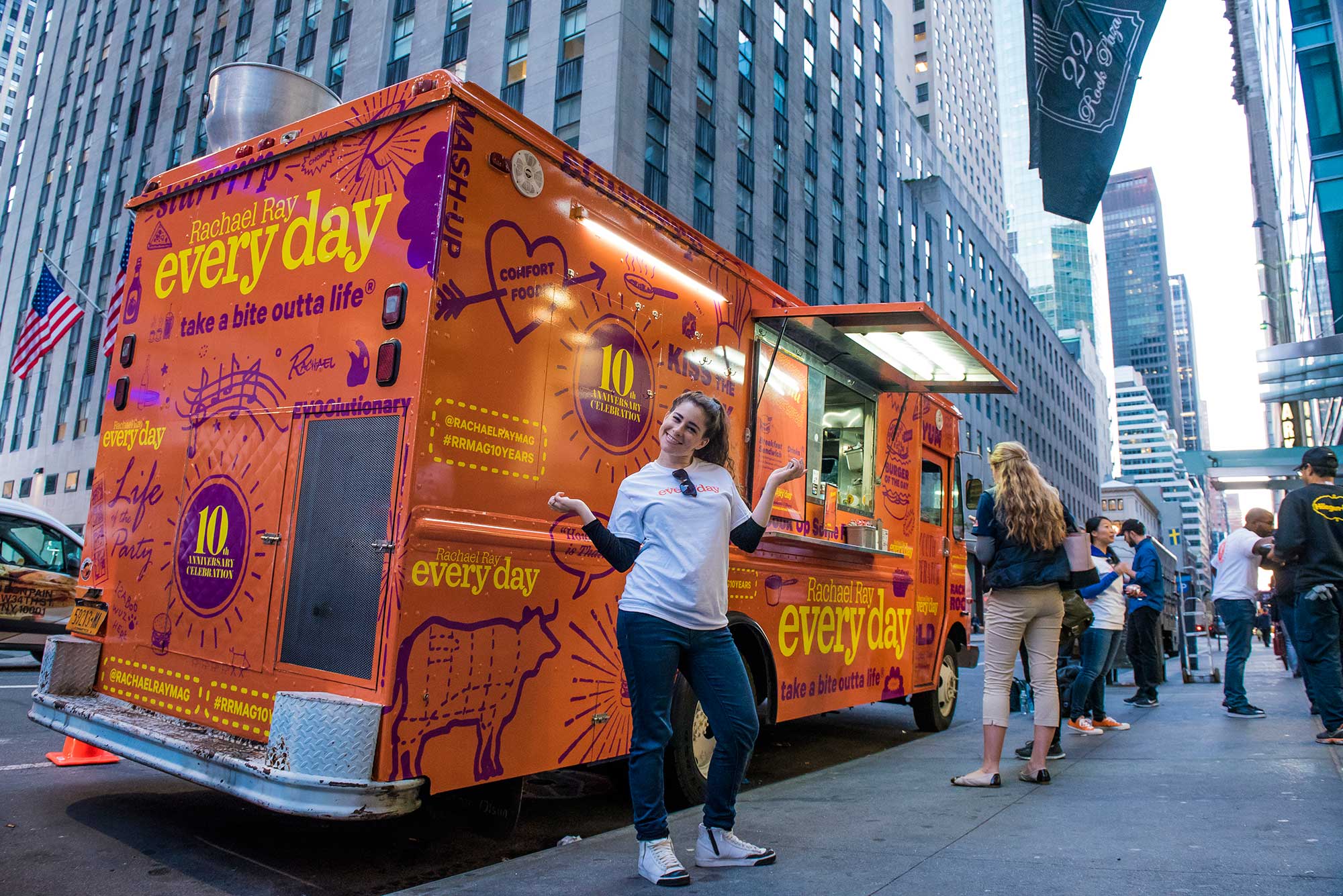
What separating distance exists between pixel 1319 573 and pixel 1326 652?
0.50 m

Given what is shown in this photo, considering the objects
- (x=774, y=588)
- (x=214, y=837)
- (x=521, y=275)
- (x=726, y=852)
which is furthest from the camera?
(x=774, y=588)

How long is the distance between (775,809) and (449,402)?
2698 mm

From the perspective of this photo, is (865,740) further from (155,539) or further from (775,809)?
(155,539)

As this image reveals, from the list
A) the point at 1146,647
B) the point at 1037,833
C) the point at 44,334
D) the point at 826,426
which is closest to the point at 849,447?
the point at 826,426

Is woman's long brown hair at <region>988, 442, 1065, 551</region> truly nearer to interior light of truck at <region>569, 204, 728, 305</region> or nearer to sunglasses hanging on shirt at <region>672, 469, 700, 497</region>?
interior light of truck at <region>569, 204, 728, 305</region>

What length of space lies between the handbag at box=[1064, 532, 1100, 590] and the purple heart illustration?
11.0 ft

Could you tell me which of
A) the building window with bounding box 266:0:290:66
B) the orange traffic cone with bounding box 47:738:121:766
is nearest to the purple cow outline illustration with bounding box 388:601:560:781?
the orange traffic cone with bounding box 47:738:121:766

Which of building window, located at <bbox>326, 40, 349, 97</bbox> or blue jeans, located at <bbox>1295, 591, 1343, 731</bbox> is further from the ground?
building window, located at <bbox>326, 40, 349, 97</bbox>

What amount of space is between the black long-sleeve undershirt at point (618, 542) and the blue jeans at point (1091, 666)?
4766 mm

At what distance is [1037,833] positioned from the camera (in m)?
3.77

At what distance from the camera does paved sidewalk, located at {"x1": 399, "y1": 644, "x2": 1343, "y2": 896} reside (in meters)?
3.09

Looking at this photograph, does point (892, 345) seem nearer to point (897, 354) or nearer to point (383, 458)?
point (897, 354)

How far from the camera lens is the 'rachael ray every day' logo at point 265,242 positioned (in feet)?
12.2

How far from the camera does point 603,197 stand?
430 centimetres
